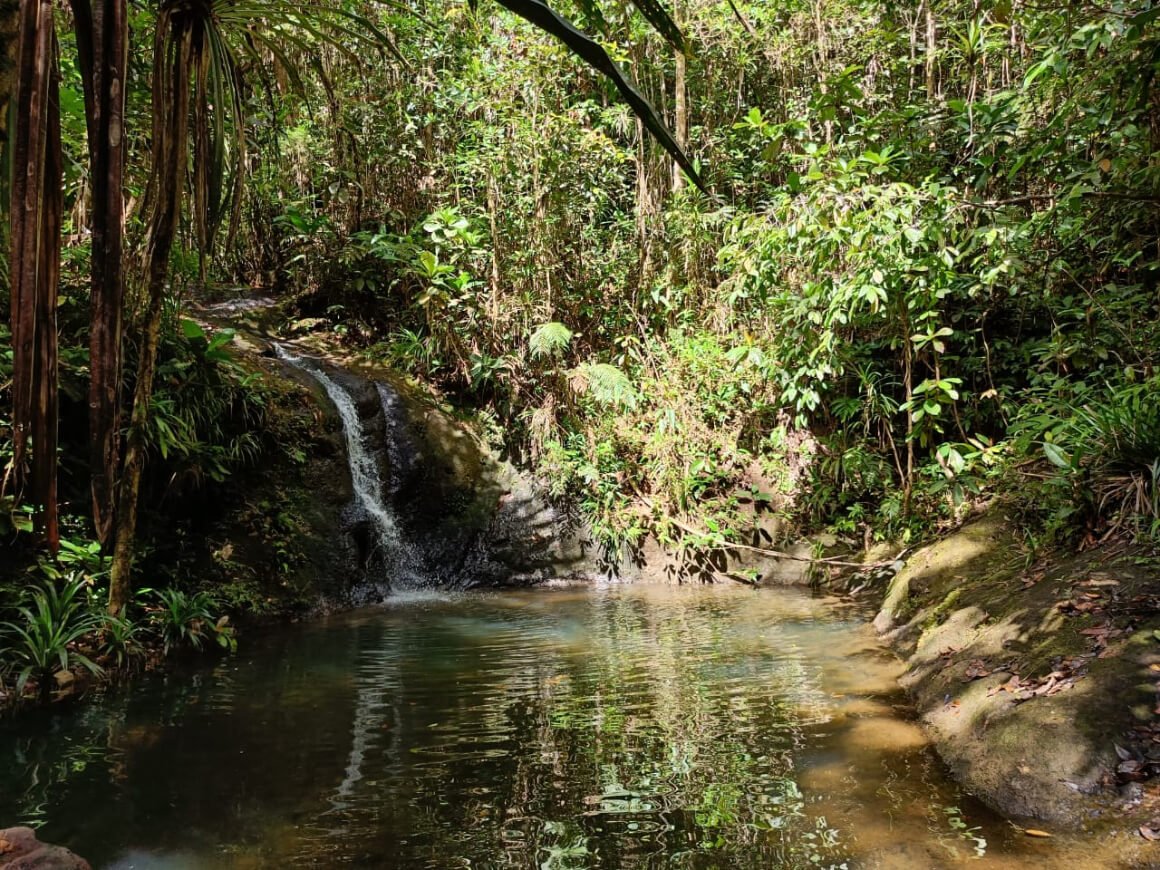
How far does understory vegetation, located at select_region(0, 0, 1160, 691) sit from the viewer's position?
2.74 meters

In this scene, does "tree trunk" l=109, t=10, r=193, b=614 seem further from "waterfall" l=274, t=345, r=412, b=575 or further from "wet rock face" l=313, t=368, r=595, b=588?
"wet rock face" l=313, t=368, r=595, b=588

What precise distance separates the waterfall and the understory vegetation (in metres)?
0.79

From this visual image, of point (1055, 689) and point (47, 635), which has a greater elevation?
point (47, 635)

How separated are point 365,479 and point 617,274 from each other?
4.96m

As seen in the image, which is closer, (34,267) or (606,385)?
(34,267)

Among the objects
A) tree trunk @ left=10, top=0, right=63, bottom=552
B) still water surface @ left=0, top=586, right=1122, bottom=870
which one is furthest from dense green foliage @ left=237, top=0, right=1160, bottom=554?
tree trunk @ left=10, top=0, right=63, bottom=552

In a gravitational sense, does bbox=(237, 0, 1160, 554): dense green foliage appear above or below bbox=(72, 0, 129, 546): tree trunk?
above

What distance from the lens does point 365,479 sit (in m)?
8.95

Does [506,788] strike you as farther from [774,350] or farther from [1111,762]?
[774,350]

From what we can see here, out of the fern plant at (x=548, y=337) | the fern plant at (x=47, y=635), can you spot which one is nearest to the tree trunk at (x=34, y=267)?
the fern plant at (x=47, y=635)

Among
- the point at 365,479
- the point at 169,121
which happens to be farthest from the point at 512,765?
the point at 365,479

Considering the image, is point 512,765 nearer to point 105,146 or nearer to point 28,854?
point 28,854

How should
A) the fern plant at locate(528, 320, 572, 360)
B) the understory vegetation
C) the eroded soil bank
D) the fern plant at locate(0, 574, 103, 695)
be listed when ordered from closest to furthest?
the eroded soil bank → the understory vegetation → the fern plant at locate(0, 574, 103, 695) → the fern plant at locate(528, 320, 572, 360)

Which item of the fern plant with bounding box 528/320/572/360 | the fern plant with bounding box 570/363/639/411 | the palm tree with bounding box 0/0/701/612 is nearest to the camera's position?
the palm tree with bounding box 0/0/701/612
